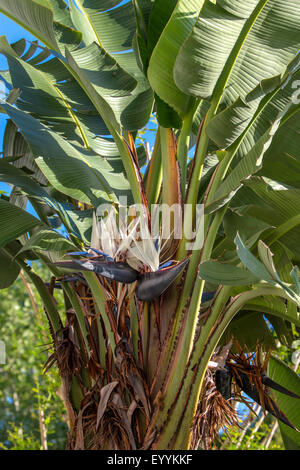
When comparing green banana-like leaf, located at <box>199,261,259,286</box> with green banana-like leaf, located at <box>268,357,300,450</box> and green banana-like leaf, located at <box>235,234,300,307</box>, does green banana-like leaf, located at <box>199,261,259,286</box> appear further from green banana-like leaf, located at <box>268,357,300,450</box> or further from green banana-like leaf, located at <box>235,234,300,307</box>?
green banana-like leaf, located at <box>268,357,300,450</box>

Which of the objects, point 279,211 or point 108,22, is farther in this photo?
point 108,22

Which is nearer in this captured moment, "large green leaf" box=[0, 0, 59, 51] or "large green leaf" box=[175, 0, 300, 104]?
"large green leaf" box=[175, 0, 300, 104]

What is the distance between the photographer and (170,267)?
4.80 ft

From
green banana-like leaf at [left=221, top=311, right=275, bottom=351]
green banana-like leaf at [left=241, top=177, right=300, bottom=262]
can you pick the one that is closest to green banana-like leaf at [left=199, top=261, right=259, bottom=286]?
A: green banana-like leaf at [left=241, top=177, right=300, bottom=262]

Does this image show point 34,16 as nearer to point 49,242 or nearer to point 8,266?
point 49,242

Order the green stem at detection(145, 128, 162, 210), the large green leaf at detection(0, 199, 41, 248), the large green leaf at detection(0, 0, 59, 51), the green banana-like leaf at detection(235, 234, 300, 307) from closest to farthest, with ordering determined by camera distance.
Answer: the green banana-like leaf at detection(235, 234, 300, 307) → the large green leaf at detection(0, 0, 59, 51) → the large green leaf at detection(0, 199, 41, 248) → the green stem at detection(145, 128, 162, 210)

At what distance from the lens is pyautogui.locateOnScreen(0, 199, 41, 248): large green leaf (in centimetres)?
181

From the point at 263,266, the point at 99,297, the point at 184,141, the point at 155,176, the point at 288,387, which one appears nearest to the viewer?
the point at 263,266

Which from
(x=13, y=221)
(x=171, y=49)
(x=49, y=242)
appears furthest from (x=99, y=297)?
(x=171, y=49)

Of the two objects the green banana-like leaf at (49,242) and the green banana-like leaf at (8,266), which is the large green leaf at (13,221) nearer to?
the green banana-like leaf at (49,242)

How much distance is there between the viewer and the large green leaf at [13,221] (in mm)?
1812

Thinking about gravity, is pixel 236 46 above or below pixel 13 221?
above

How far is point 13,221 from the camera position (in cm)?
184
